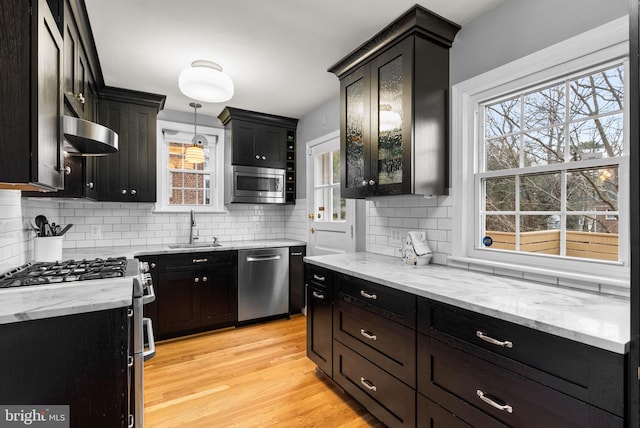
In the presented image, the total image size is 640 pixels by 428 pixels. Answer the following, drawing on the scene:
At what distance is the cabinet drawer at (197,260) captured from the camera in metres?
3.32

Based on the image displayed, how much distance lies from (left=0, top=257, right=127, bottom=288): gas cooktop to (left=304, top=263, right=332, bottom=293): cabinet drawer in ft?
4.30

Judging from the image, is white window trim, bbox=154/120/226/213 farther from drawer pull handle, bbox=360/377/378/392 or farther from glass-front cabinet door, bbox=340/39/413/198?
drawer pull handle, bbox=360/377/378/392

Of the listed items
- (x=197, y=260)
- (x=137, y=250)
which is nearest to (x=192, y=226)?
(x=197, y=260)

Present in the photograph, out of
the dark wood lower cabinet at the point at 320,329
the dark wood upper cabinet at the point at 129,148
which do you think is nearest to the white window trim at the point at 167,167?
the dark wood upper cabinet at the point at 129,148

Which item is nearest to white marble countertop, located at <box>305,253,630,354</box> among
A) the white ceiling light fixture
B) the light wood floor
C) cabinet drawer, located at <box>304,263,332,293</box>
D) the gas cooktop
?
cabinet drawer, located at <box>304,263,332,293</box>

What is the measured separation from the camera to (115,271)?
1.86 m

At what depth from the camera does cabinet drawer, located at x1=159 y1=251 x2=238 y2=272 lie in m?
3.32

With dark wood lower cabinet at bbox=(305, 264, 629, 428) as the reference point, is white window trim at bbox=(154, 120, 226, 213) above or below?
above

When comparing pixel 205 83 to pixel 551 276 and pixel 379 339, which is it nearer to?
pixel 379 339

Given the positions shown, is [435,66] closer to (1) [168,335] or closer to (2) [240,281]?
(2) [240,281]

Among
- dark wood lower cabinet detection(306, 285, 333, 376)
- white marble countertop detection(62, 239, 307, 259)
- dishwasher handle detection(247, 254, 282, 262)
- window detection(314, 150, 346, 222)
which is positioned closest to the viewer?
dark wood lower cabinet detection(306, 285, 333, 376)

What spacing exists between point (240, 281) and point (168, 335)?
892mm

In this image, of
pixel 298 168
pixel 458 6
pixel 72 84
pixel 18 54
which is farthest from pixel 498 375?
pixel 298 168

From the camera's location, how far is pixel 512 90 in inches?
77.9
